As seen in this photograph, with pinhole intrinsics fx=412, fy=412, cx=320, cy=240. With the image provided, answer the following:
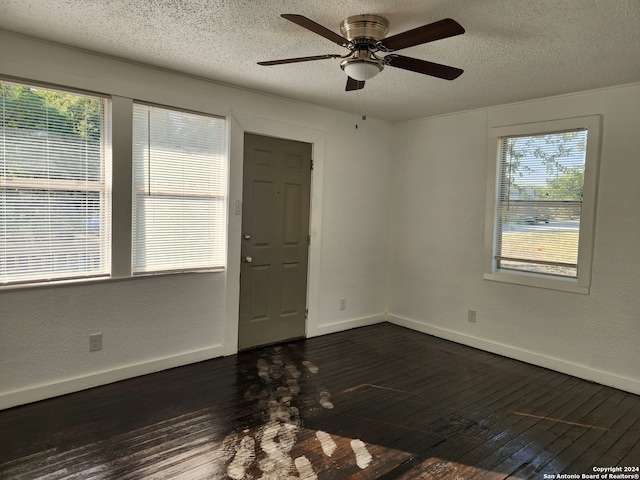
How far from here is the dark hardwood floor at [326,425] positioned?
221 centimetres

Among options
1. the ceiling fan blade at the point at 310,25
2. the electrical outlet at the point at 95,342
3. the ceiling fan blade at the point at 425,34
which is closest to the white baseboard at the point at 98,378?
the electrical outlet at the point at 95,342

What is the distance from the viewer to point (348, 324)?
15.7 ft

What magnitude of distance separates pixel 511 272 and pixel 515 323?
493mm

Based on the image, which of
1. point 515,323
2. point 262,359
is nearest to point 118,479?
point 262,359

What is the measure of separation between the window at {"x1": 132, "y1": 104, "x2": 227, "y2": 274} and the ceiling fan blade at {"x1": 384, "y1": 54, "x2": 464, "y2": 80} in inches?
72.1

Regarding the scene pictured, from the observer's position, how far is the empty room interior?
231cm

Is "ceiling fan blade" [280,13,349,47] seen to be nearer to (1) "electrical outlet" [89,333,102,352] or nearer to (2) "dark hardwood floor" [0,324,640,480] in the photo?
(2) "dark hardwood floor" [0,324,640,480]

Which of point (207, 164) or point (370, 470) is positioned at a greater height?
point (207, 164)

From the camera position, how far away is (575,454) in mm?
2404

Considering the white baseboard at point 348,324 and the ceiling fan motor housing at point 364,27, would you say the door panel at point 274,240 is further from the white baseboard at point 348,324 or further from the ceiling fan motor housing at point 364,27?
the ceiling fan motor housing at point 364,27

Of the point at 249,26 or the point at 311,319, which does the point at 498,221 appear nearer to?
the point at 311,319

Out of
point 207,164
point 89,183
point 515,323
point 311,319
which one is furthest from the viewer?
point 311,319

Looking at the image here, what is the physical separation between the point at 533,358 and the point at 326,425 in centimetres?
229

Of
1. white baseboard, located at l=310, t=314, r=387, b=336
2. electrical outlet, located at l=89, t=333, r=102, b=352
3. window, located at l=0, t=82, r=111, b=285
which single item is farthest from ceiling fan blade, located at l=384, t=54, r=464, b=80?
white baseboard, located at l=310, t=314, r=387, b=336
